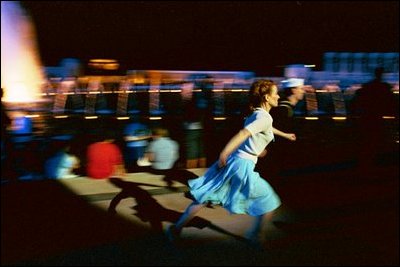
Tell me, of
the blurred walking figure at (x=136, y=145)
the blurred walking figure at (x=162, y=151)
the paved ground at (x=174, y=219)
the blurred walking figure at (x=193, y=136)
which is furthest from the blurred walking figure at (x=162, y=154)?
the blurred walking figure at (x=136, y=145)

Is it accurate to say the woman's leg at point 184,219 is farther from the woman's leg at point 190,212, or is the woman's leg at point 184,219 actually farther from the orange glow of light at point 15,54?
the orange glow of light at point 15,54

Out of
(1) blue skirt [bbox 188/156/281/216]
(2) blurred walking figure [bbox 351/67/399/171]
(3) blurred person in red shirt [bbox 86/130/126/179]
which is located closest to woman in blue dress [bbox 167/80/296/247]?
(1) blue skirt [bbox 188/156/281/216]

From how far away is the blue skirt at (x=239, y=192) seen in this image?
4789 millimetres

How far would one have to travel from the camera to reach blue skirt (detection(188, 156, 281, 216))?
189 inches

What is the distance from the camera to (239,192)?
189 inches

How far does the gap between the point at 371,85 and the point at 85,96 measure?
2044 cm

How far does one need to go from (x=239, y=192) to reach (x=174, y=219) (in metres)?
1.51

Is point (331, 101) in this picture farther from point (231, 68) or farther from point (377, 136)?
point (231, 68)

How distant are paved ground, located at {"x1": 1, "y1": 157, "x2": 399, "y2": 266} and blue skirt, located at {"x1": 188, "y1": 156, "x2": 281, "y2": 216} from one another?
1.58ft

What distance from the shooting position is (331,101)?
26406mm

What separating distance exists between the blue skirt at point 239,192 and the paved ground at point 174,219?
0.48 m

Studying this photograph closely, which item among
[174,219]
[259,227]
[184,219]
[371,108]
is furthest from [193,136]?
[259,227]

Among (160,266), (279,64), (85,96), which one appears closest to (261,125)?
(160,266)

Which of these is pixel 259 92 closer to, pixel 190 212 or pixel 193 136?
pixel 190 212
